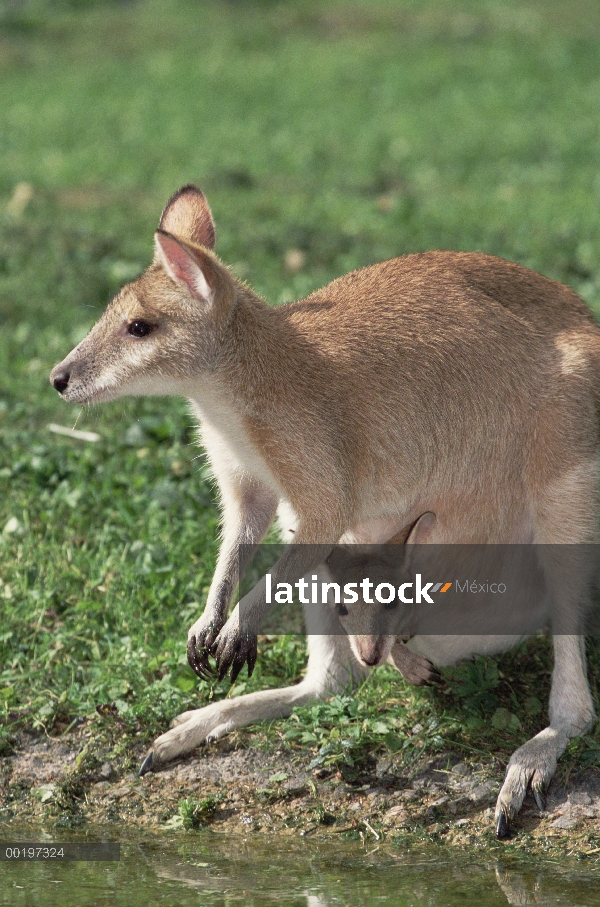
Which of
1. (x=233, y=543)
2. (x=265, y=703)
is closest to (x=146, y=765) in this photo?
(x=265, y=703)

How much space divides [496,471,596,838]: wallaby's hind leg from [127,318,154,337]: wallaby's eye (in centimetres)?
114

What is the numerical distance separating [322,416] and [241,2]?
15063mm

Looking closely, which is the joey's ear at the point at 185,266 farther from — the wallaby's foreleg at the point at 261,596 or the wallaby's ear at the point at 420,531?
the wallaby's ear at the point at 420,531

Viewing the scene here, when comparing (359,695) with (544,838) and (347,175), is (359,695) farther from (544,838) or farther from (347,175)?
(347,175)

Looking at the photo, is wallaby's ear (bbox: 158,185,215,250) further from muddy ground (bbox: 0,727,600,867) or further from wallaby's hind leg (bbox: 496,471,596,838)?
muddy ground (bbox: 0,727,600,867)

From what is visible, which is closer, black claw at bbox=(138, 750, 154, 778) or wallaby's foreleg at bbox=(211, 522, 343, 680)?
wallaby's foreleg at bbox=(211, 522, 343, 680)

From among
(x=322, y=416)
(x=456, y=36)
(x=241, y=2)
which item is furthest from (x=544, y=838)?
(x=241, y=2)

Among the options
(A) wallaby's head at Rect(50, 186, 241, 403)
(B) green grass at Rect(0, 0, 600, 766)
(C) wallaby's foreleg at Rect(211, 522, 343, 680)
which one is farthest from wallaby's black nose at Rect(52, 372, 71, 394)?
(B) green grass at Rect(0, 0, 600, 766)

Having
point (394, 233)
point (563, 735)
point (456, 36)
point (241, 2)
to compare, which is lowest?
point (563, 735)

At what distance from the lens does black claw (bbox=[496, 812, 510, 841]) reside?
306 centimetres

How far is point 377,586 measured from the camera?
134 inches

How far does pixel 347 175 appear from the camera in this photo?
9055 millimetres

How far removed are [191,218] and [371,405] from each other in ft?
2.34

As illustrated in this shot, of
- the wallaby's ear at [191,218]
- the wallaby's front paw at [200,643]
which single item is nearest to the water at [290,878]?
the wallaby's front paw at [200,643]
